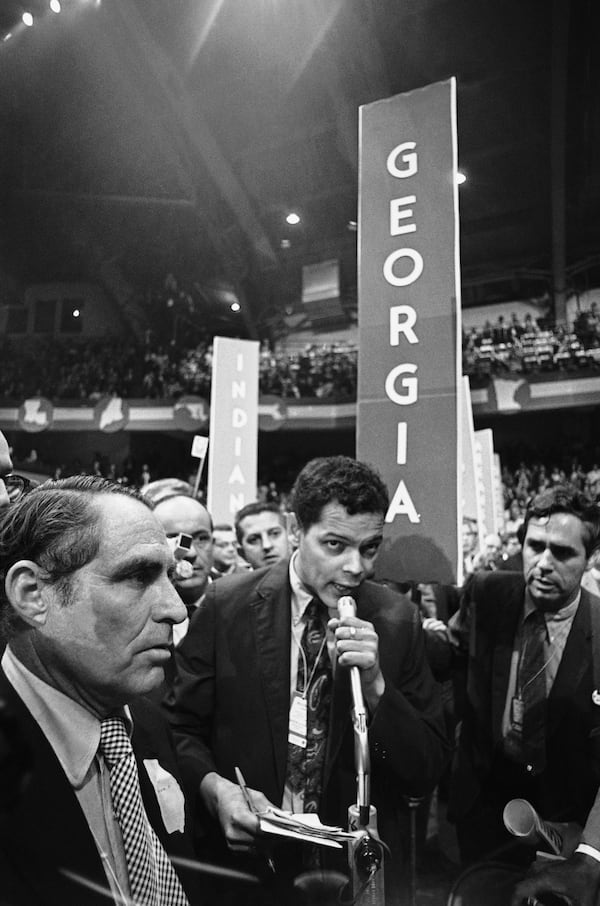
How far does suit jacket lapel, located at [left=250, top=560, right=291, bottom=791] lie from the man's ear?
0.79 m

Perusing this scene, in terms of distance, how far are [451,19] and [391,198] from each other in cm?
632

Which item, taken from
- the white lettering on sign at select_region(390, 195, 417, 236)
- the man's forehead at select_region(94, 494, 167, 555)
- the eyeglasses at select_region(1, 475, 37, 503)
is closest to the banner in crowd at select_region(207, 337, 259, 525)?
the white lettering on sign at select_region(390, 195, 417, 236)

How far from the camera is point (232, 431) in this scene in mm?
5531

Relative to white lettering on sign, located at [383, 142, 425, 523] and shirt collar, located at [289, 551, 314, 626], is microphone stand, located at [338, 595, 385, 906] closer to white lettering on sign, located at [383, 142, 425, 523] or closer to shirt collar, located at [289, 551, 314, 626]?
shirt collar, located at [289, 551, 314, 626]

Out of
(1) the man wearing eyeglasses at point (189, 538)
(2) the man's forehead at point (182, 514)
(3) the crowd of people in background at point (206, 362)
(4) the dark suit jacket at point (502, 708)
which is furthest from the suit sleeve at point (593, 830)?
(3) the crowd of people in background at point (206, 362)

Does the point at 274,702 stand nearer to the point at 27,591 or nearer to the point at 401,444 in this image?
the point at 27,591

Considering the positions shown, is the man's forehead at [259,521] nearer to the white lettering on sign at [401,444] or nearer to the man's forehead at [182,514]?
the man's forehead at [182,514]

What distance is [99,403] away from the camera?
15.5 m

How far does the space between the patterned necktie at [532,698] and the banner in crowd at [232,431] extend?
3.25 meters

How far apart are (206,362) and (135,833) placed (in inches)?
634

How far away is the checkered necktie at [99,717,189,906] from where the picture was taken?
0.95 metres

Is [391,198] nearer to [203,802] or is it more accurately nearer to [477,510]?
[203,802]

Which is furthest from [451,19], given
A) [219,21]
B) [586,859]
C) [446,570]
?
[586,859]

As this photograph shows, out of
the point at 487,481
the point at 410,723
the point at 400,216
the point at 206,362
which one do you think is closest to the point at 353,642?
the point at 410,723
